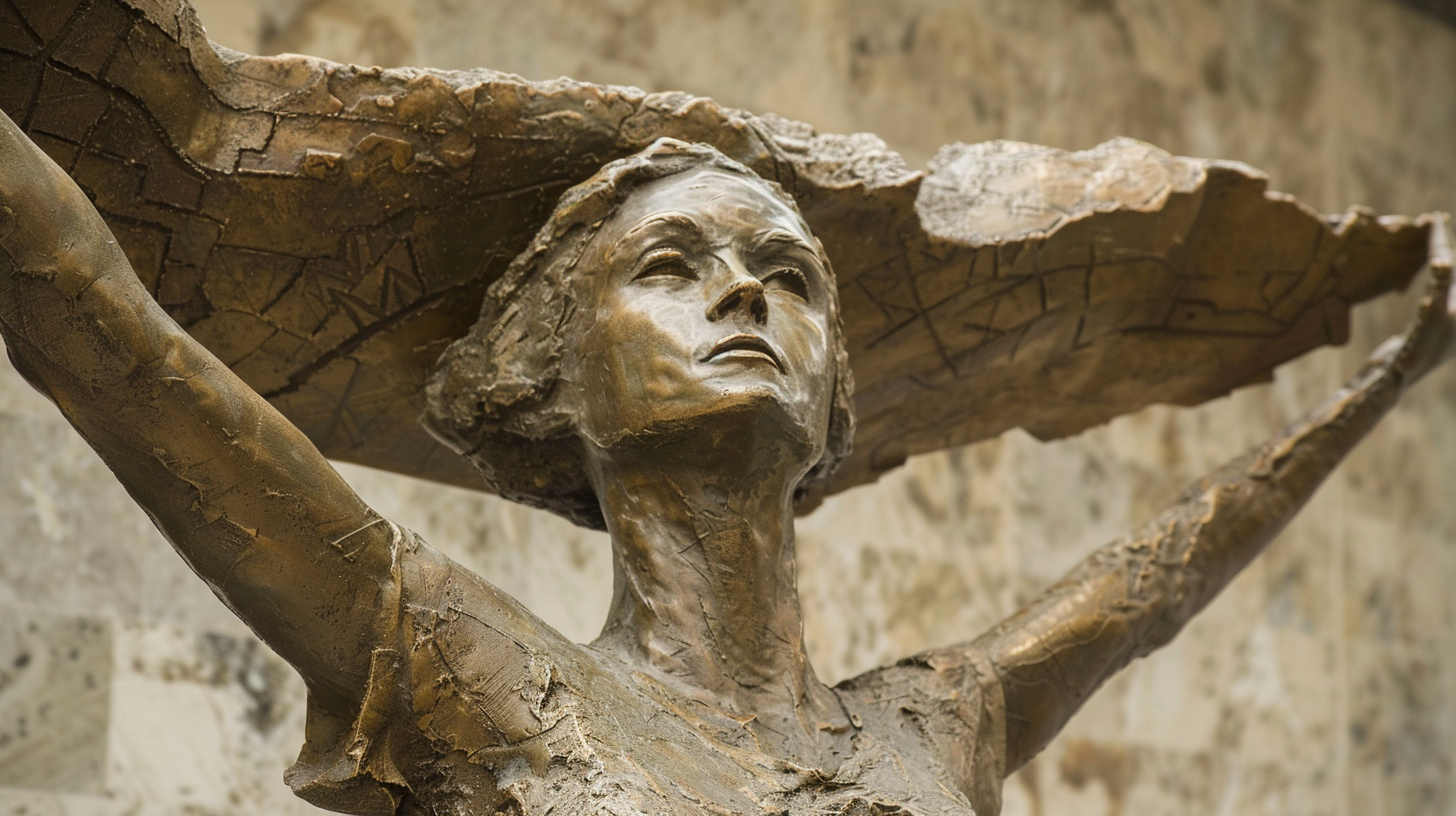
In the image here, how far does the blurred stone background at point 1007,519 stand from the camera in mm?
4164

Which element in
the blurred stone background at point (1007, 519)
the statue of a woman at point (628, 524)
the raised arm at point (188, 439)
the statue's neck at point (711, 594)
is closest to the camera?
the raised arm at point (188, 439)

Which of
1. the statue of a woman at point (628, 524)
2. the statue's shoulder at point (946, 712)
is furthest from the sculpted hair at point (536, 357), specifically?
the statue's shoulder at point (946, 712)

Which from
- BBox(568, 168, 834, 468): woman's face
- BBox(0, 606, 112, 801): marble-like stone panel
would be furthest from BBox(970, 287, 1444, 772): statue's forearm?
BBox(0, 606, 112, 801): marble-like stone panel

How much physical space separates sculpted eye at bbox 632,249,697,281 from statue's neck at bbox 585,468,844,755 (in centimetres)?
30

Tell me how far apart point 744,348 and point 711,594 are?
0.39 m

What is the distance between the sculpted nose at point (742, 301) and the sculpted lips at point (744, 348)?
0.05 meters

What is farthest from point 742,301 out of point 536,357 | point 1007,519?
point 1007,519

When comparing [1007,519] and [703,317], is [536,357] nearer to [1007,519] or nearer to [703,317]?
[703,317]

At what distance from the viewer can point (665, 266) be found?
300 cm

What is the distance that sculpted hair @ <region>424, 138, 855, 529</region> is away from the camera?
3.08 metres

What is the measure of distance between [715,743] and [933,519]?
9.83 ft

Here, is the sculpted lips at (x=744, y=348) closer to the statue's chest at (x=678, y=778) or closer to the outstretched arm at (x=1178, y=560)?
the statue's chest at (x=678, y=778)

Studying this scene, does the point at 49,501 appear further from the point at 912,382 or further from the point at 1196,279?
the point at 1196,279

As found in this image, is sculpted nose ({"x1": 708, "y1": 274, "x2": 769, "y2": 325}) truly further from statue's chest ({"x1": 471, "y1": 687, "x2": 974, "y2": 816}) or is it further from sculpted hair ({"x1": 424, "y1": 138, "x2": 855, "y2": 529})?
statue's chest ({"x1": 471, "y1": 687, "x2": 974, "y2": 816})
